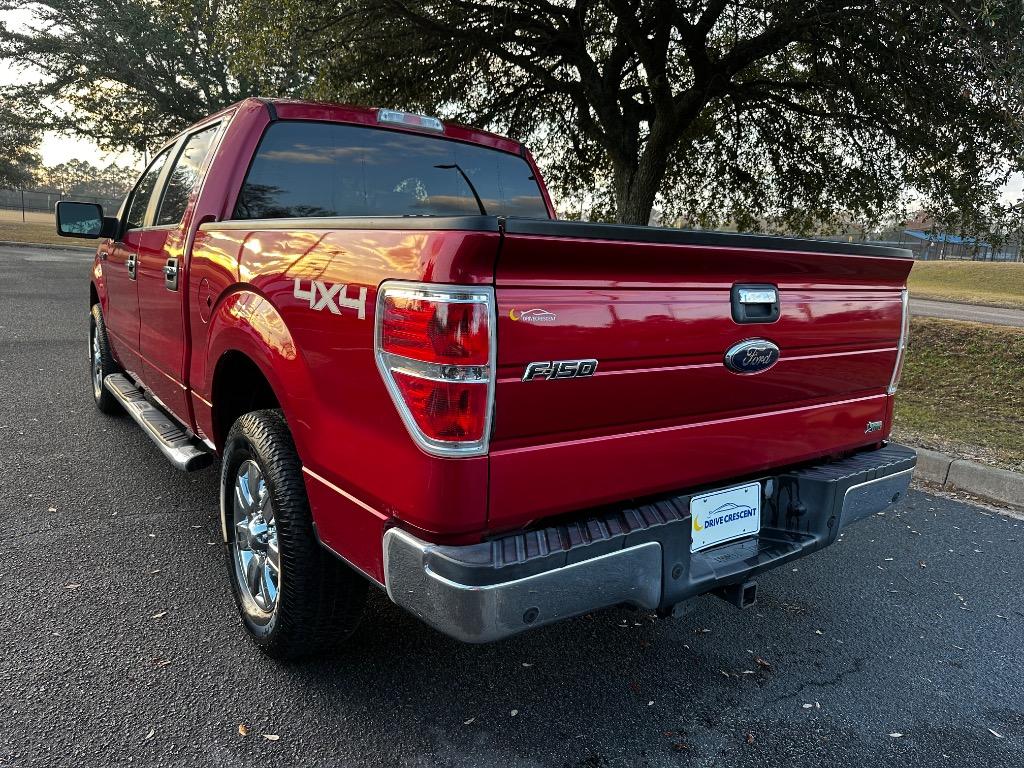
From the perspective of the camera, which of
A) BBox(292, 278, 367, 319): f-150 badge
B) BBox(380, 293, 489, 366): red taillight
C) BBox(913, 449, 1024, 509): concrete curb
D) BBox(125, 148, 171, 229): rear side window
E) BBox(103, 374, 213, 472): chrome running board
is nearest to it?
BBox(380, 293, 489, 366): red taillight

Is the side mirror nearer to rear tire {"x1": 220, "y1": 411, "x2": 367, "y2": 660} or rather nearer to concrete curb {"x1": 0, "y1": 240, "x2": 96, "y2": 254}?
rear tire {"x1": 220, "y1": 411, "x2": 367, "y2": 660}

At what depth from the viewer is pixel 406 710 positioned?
7.88ft

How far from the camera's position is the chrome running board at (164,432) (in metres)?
3.24

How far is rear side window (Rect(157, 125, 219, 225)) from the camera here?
3.57m

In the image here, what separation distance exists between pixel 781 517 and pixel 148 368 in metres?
3.35

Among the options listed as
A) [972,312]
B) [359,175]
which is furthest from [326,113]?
[972,312]

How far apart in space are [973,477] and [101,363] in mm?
6120

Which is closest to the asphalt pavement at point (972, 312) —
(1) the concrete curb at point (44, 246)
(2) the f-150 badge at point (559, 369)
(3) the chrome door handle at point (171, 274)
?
(3) the chrome door handle at point (171, 274)

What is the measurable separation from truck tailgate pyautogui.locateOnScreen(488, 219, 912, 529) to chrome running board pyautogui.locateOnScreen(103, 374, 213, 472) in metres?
1.88

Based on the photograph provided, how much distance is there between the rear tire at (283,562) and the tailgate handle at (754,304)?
→ 1.49 metres

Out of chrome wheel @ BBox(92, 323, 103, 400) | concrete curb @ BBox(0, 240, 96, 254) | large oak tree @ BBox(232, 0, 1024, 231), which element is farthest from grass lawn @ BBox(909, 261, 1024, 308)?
concrete curb @ BBox(0, 240, 96, 254)

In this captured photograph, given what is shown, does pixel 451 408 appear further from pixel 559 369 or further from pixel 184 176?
A: pixel 184 176

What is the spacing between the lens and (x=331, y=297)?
6.91ft

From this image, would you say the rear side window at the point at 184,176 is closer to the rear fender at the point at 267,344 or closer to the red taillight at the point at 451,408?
the rear fender at the point at 267,344
